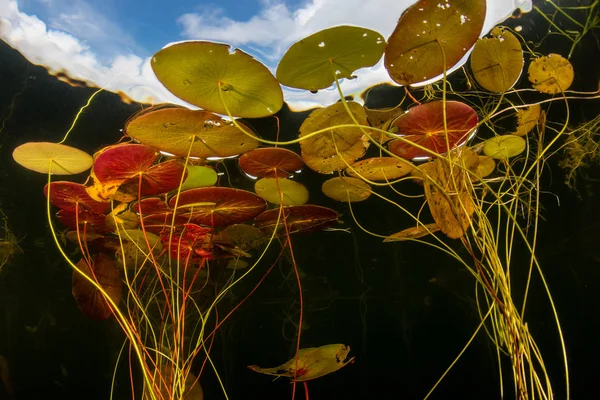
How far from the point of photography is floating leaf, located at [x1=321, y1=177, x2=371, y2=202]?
245 cm

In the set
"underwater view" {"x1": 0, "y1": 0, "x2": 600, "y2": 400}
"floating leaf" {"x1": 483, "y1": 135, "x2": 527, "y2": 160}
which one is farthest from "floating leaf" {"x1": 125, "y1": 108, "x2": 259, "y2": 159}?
"floating leaf" {"x1": 483, "y1": 135, "x2": 527, "y2": 160}

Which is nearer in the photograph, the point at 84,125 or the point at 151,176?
the point at 151,176

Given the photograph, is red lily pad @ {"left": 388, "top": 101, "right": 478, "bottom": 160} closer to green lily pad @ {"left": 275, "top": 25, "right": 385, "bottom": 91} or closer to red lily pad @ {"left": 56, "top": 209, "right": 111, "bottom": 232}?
green lily pad @ {"left": 275, "top": 25, "right": 385, "bottom": 91}

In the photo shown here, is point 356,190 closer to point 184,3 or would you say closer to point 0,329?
point 184,3

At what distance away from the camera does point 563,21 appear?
1.87m

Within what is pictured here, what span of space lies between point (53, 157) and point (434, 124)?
2132 mm

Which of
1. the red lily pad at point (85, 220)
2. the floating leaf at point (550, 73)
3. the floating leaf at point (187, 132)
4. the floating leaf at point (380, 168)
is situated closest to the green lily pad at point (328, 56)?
the floating leaf at point (187, 132)

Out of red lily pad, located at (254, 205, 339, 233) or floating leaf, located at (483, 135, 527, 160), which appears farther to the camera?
red lily pad, located at (254, 205, 339, 233)

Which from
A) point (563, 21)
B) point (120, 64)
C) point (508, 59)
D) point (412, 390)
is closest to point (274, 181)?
point (120, 64)

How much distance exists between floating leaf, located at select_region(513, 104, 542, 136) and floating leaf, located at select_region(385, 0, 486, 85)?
918mm

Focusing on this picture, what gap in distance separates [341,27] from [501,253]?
3059 millimetres

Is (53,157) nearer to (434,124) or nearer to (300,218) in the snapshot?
(300,218)

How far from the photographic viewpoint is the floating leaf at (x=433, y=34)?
1251 mm

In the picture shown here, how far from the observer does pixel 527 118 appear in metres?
2.15
